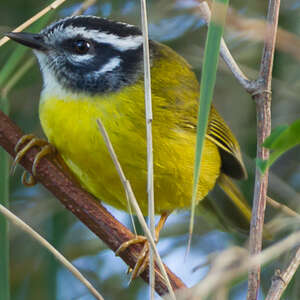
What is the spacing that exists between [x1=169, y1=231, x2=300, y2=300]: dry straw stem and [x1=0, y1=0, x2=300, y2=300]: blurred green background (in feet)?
5.68

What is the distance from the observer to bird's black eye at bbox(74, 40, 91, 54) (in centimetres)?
251

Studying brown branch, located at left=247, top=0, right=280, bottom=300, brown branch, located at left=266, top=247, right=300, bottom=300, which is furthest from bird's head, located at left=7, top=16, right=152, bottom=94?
brown branch, located at left=266, top=247, right=300, bottom=300

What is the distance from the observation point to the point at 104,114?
233cm

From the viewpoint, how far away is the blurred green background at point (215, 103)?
3395 millimetres

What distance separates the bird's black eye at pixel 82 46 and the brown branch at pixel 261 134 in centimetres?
91

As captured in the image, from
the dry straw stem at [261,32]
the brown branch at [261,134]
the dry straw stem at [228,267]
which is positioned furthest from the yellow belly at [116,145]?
the dry straw stem at [228,267]

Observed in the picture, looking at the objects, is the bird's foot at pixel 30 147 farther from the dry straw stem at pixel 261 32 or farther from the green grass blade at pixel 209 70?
the dry straw stem at pixel 261 32

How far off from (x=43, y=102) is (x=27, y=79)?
1.14 metres

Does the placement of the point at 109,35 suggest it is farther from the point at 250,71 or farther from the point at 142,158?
the point at 250,71

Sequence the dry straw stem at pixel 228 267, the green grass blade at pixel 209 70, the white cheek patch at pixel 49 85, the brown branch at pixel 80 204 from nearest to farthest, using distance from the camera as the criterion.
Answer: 1. the dry straw stem at pixel 228 267
2. the green grass blade at pixel 209 70
3. the brown branch at pixel 80 204
4. the white cheek patch at pixel 49 85

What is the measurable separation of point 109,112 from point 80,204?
46 centimetres

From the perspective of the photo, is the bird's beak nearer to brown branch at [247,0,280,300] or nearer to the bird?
the bird

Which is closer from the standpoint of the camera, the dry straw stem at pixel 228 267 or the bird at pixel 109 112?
the dry straw stem at pixel 228 267

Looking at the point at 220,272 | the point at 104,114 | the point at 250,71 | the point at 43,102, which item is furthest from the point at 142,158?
the point at 250,71
